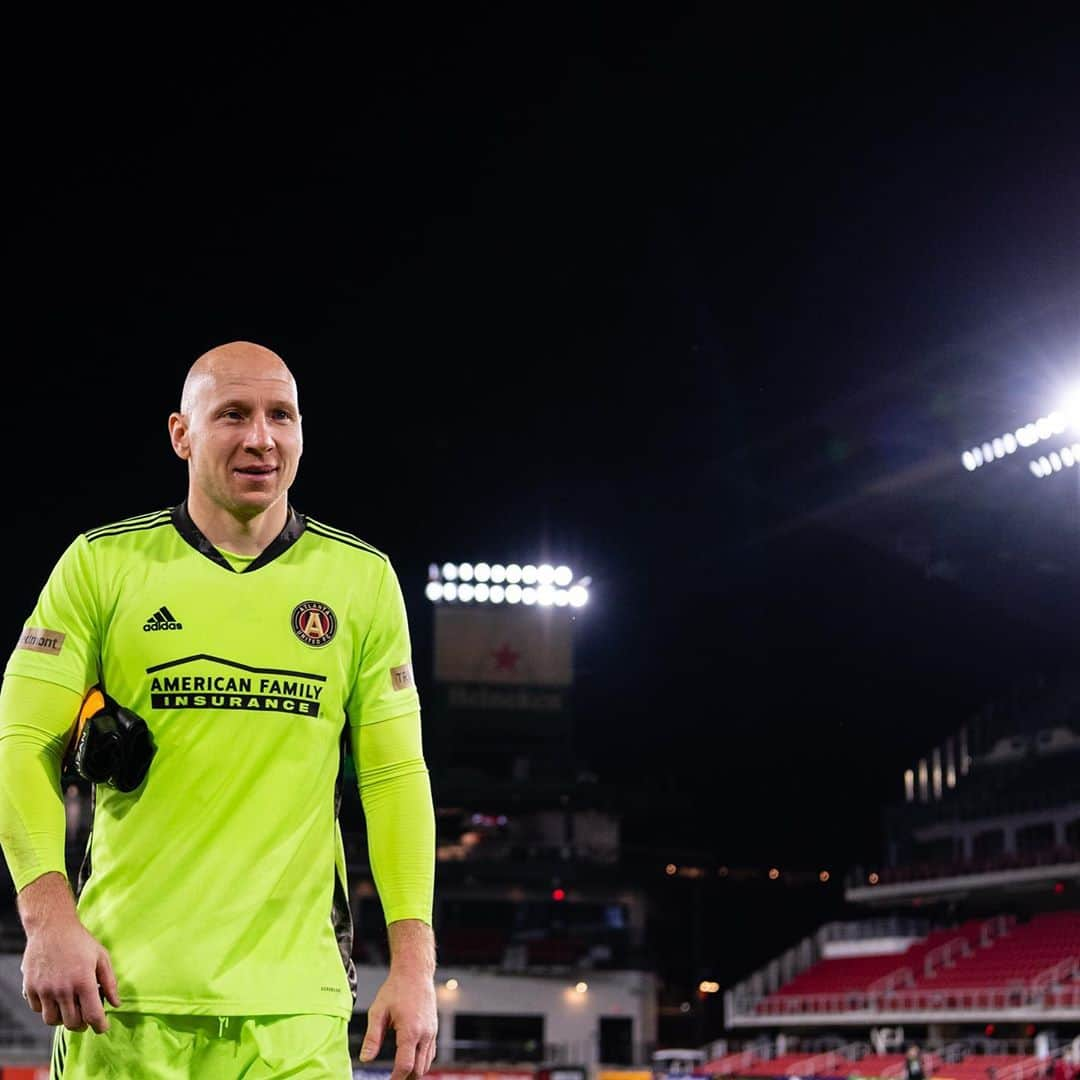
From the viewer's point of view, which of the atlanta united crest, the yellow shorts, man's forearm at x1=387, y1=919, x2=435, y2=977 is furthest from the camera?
the atlanta united crest

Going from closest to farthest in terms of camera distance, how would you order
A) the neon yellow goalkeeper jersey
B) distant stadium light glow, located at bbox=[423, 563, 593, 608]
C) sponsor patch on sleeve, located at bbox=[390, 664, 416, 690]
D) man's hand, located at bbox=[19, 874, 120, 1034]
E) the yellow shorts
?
man's hand, located at bbox=[19, 874, 120, 1034], the yellow shorts, the neon yellow goalkeeper jersey, sponsor patch on sleeve, located at bbox=[390, 664, 416, 690], distant stadium light glow, located at bbox=[423, 563, 593, 608]

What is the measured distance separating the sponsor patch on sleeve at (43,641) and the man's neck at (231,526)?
395 millimetres

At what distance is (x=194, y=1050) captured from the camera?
312 cm

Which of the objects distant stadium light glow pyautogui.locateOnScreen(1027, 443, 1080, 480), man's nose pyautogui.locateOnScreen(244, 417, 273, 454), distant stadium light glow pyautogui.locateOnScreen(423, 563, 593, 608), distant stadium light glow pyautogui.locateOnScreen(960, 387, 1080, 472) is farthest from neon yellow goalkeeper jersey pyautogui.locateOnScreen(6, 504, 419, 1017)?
distant stadium light glow pyautogui.locateOnScreen(423, 563, 593, 608)

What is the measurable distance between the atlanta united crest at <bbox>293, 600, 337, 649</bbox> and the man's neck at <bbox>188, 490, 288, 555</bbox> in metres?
0.17

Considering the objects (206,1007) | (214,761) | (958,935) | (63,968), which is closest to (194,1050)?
(206,1007)

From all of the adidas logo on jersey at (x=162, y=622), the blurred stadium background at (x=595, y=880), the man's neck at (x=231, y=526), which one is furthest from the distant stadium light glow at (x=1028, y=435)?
the adidas logo on jersey at (x=162, y=622)

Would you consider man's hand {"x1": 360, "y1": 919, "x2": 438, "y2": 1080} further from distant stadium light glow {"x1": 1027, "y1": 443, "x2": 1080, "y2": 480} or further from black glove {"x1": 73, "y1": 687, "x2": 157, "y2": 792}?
distant stadium light glow {"x1": 1027, "y1": 443, "x2": 1080, "y2": 480}

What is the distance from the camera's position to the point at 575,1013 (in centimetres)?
4834

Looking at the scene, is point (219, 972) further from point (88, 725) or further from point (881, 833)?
point (881, 833)

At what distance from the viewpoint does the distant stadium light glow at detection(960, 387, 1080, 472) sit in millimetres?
38312

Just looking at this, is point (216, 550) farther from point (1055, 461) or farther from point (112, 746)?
point (1055, 461)

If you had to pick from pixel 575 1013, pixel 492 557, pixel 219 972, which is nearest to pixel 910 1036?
pixel 575 1013

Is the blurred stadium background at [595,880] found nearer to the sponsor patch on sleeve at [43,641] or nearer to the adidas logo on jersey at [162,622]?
the adidas logo on jersey at [162,622]
